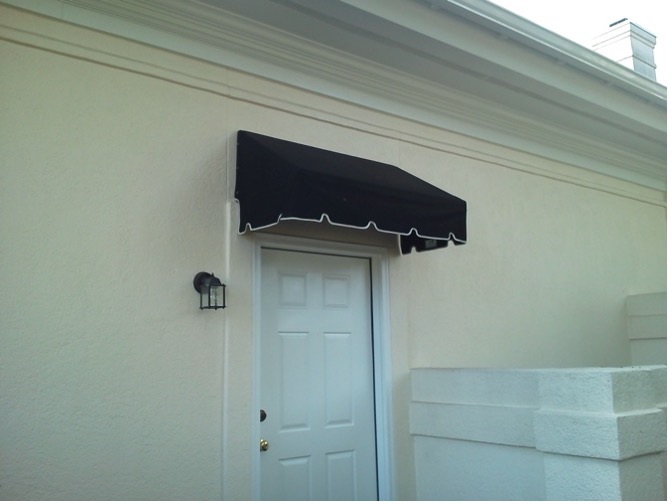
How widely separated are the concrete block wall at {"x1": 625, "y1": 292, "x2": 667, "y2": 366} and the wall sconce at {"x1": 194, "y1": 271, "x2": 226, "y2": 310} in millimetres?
5143

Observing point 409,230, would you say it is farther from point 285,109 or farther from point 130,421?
point 130,421

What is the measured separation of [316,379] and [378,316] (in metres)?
0.73

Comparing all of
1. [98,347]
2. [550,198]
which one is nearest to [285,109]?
[98,347]

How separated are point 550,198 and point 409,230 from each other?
297 centimetres

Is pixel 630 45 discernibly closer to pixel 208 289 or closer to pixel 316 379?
pixel 316 379

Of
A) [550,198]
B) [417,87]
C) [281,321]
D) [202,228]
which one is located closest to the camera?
[202,228]

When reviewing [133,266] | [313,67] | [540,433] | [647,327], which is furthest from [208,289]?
[647,327]

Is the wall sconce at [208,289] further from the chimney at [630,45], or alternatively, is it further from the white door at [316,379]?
the chimney at [630,45]

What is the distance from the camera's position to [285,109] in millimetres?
4609

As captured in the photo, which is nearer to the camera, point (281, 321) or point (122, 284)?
point (122, 284)

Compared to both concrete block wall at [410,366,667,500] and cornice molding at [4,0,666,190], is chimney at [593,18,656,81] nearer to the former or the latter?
cornice molding at [4,0,666,190]

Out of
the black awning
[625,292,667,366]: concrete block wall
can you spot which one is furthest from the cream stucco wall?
[625,292,667,366]: concrete block wall

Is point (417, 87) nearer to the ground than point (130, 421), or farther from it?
farther from it

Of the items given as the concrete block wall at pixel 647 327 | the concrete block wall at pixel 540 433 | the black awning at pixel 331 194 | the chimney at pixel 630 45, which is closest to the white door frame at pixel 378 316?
the concrete block wall at pixel 540 433
